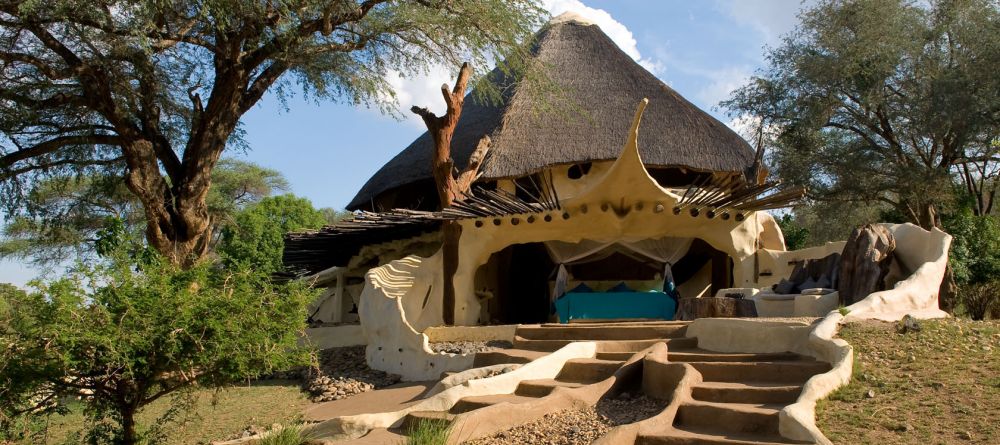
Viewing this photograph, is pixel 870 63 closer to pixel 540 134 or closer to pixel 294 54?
pixel 540 134

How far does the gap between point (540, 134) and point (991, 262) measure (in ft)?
27.3

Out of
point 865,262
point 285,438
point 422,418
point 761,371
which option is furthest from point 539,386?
point 865,262

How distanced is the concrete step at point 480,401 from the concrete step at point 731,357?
1.57 m

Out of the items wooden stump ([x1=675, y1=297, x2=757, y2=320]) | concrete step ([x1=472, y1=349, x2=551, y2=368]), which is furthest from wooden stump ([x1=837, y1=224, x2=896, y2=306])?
concrete step ([x1=472, y1=349, x2=551, y2=368])

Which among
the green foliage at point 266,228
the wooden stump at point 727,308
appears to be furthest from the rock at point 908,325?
the green foliage at point 266,228

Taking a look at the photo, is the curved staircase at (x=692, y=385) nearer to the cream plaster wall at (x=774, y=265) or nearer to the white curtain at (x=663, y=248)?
the cream plaster wall at (x=774, y=265)

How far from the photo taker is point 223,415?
925 cm

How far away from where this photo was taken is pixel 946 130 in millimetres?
16469

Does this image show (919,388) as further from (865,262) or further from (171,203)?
(171,203)

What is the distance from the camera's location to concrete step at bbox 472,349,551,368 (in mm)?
8902

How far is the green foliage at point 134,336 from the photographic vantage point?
6434 millimetres

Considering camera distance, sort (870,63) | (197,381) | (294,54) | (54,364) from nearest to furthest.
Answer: (54,364) → (197,381) → (294,54) → (870,63)

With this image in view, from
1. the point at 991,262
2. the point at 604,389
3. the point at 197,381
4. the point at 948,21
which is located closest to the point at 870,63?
the point at 948,21

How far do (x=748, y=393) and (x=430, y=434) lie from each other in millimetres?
2480
